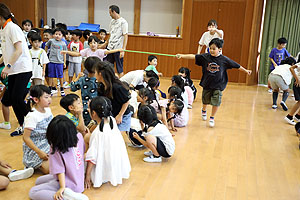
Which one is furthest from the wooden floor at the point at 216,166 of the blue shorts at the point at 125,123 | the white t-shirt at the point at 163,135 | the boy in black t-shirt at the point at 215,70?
the boy in black t-shirt at the point at 215,70

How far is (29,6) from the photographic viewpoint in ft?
28.9

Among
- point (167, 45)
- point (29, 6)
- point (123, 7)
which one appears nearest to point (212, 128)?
point (167, 45)

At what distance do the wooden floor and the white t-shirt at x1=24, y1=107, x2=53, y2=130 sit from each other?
44cm

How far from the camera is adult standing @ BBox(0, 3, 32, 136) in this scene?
3115 millimetres

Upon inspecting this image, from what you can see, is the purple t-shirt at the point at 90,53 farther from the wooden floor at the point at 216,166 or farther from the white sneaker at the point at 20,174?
the white sneaker at the point at 20,174

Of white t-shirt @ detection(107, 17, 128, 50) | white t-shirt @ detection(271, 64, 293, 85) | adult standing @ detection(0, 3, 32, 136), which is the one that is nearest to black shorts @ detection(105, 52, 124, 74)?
white t-shirt @ detection(107, 17, 128, 50)

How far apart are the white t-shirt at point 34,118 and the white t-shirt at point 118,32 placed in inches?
118

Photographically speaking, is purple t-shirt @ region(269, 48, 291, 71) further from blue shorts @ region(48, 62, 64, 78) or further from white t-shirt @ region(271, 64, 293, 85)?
blue shorts @ region(48, 62, 64, 78)

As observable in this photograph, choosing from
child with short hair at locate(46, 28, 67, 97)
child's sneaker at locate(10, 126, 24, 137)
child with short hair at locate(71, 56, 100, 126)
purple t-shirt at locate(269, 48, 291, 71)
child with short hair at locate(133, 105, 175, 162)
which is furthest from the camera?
purple t-shirt at locate(269, 48, 291, 71)

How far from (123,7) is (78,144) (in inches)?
275

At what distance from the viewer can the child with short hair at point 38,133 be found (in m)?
2.48

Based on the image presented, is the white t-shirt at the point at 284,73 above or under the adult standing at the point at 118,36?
under

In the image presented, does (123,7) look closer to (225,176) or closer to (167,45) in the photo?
(167,45)

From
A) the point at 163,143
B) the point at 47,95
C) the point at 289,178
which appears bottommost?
the point at 289,178
